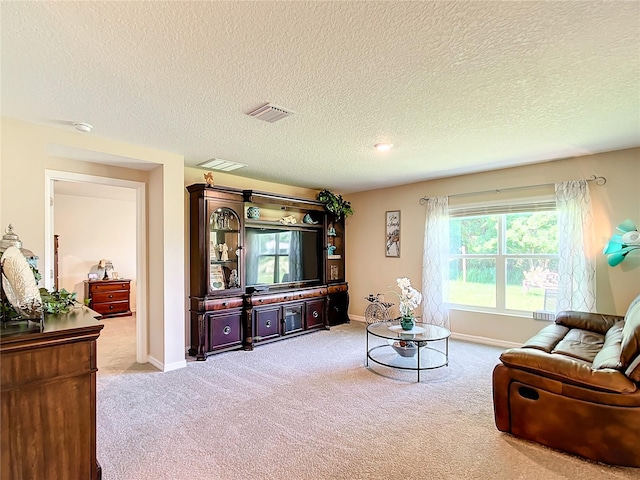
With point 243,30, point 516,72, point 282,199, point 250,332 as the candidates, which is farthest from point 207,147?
point 516,72

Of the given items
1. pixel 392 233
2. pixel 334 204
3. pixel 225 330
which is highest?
pixel 334 204

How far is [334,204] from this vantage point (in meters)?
5.70

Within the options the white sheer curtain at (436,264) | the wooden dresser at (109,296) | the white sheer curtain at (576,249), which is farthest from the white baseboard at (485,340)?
the wooden dresser at (109,296)

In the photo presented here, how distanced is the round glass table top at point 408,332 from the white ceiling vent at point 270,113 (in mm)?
2337

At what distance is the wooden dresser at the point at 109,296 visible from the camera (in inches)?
252

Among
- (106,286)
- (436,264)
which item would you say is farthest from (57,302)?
(106,286)

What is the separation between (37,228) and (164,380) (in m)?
1.82

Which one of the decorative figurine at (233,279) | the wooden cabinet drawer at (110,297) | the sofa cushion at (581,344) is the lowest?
the wooden cabinet drawer at (110,297)

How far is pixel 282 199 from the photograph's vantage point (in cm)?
500

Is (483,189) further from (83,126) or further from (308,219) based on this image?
(83,126)

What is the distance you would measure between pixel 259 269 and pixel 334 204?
1.75m

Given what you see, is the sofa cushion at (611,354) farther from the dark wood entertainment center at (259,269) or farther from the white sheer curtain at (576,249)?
the dark wood entertainment center at (259,269)

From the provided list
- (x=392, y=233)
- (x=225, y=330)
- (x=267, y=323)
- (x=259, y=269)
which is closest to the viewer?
(x=225, y=330)

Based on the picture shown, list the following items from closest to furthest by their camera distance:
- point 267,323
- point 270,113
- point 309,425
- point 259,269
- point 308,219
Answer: point 309,425, point 270,113, point 267,323, point 259,269, point 308,219
